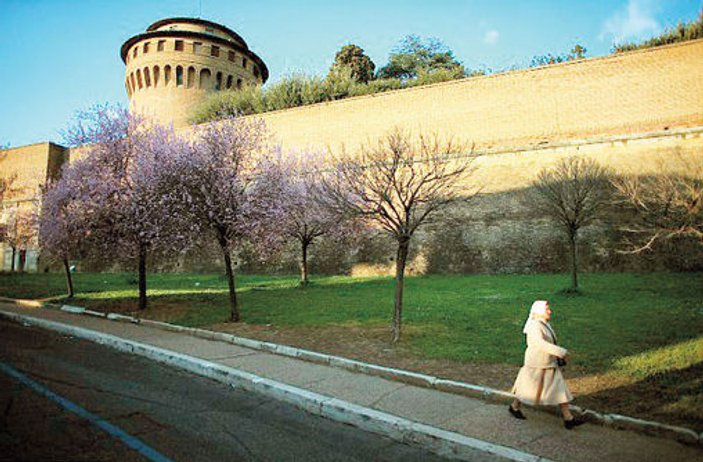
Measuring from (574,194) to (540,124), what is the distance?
6601mm

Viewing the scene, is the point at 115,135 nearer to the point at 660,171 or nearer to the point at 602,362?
the point at 602,362

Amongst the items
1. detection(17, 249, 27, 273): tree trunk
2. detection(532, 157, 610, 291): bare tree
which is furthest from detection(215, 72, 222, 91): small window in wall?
detection(532, 157, 610, 291): bare tree

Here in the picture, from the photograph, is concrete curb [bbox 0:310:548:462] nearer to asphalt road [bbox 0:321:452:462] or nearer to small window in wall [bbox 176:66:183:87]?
asphalt road [bbox 0:321:452:462]

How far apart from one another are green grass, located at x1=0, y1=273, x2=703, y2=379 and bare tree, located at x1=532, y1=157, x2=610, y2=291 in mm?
1754

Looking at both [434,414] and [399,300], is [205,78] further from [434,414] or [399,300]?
[434,414]

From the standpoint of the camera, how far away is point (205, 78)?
33.9 meters

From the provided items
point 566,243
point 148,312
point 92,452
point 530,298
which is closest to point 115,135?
point 148,312

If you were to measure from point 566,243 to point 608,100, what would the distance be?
7041 mm

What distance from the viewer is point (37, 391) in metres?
5.11

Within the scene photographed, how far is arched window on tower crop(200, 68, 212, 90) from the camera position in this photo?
111ft

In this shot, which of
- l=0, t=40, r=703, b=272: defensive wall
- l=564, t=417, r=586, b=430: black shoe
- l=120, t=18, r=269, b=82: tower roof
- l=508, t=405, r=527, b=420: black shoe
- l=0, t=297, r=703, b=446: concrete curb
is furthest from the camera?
l=120, t=18, r=269, b=82: tower roof

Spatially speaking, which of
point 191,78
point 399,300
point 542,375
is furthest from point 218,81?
point 542,375

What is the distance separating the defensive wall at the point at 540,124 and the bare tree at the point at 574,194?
3.75ft

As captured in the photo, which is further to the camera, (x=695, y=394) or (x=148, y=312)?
(x=148, y=312)
